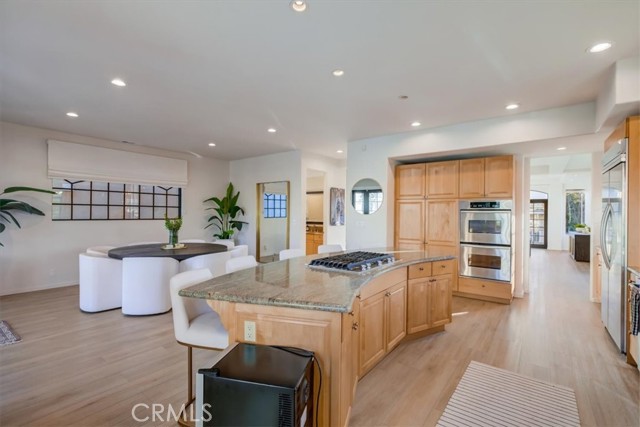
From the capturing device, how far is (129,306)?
3.79 metres

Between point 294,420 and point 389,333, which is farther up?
point 294,420

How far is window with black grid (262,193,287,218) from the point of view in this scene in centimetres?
724

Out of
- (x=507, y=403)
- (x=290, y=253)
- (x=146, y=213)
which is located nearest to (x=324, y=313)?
(x=507, y=403)

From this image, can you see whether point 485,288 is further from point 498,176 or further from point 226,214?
point 226,214

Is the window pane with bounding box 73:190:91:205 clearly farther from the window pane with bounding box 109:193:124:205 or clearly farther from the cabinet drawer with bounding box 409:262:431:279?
the cabinet drawer with bounding box 409:262:431:279

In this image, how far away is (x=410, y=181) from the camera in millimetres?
5164

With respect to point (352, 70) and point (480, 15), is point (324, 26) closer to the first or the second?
point (352, 70)

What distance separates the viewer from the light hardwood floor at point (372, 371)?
2027mm

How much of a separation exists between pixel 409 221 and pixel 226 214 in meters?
4.42

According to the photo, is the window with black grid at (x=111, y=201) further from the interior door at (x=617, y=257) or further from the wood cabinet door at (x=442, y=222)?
the interior door at (x=617, y=257)

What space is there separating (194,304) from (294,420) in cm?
133

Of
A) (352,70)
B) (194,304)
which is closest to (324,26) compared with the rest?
(352,70)

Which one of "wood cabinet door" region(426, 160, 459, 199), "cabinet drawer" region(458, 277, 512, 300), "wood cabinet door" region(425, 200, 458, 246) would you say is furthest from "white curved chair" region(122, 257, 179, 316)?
"cabinet drawer" region(458, 277, 512, 300)

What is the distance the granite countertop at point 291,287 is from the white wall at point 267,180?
4038 millimetres
